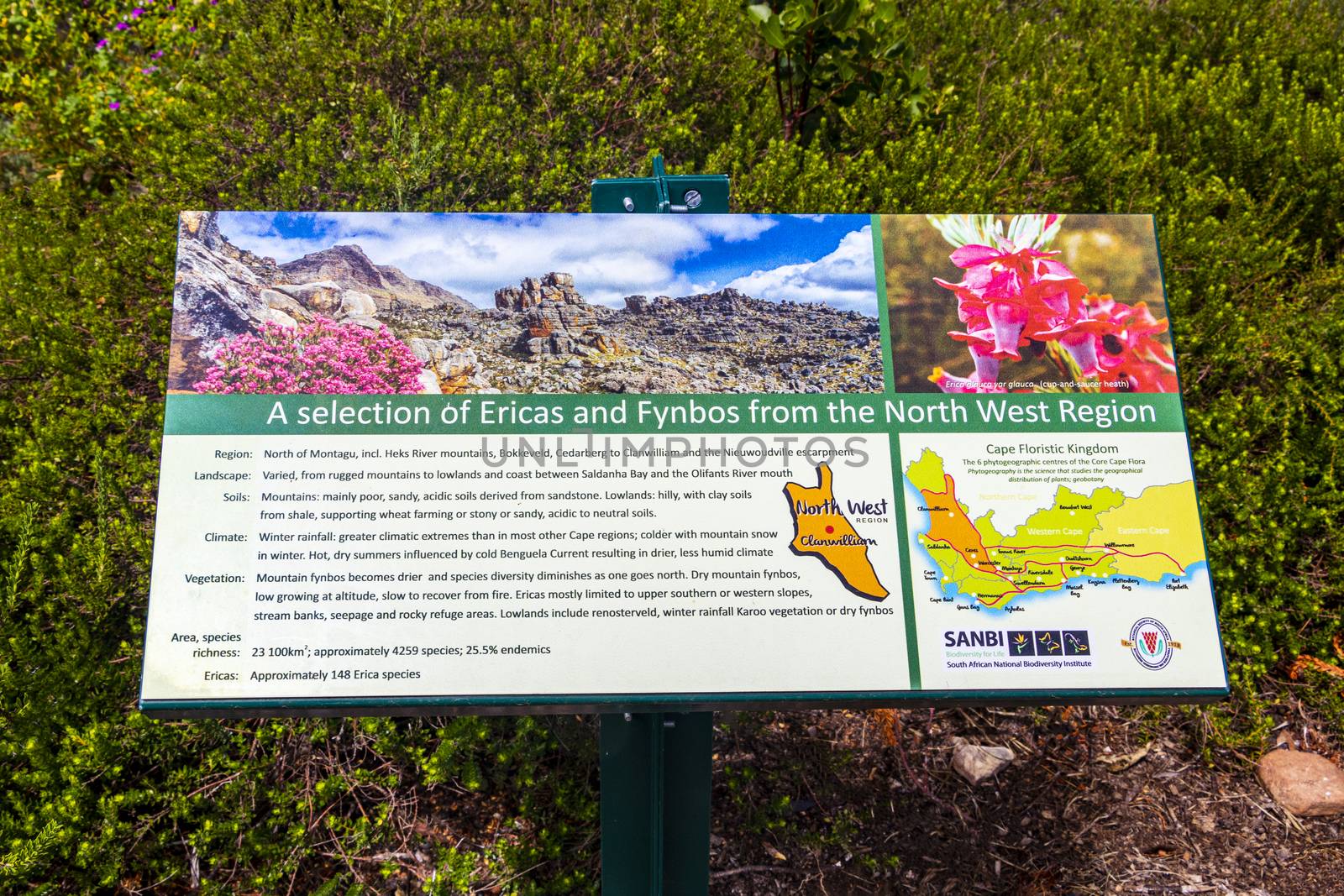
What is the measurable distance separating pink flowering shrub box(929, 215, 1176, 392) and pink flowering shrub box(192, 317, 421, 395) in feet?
4.28

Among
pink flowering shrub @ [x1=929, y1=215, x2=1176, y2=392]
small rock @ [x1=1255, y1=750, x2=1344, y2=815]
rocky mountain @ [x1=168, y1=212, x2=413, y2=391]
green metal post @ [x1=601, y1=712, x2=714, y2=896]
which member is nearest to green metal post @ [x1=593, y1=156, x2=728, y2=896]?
green metal post @ [x1=601, y1=712, x2=714, y2=896]

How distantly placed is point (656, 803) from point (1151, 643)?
4.04 ft

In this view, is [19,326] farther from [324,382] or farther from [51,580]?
[324,382]

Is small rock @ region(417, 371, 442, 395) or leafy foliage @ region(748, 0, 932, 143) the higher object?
leafy foliage @ region(748, 0, 932, 143)

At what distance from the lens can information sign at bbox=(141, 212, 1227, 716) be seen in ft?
6.19

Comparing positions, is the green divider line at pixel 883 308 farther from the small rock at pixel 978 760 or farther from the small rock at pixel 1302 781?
the small rock at pixel 1302 781

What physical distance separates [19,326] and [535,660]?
291cm

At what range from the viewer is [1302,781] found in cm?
299

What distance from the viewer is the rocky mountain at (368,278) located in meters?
2.10

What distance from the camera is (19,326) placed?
3.39 m

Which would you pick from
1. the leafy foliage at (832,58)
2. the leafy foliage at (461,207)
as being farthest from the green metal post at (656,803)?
the leafy foliage at (832,58)

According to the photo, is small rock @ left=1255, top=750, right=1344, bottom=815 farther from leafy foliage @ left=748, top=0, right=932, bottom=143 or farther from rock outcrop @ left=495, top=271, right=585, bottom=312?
leafy foliage @ left=748, top=0, right=932, bottom=143

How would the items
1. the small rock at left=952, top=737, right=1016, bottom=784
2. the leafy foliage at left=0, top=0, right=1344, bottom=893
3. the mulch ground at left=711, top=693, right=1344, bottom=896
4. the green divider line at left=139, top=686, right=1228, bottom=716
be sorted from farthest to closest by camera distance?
1. the small rock at left=952, top=737, right=1016, bottom=784
2. the mulch ground at left=711, top=693, right=1344, bottom=896
3. the leafy foliage at left=0, top=0, right=1344, bottom=893
4. the green divider line at left=139, top=686, right=1228, bottom=716

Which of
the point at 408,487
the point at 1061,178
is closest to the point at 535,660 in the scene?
the point at 408,487
